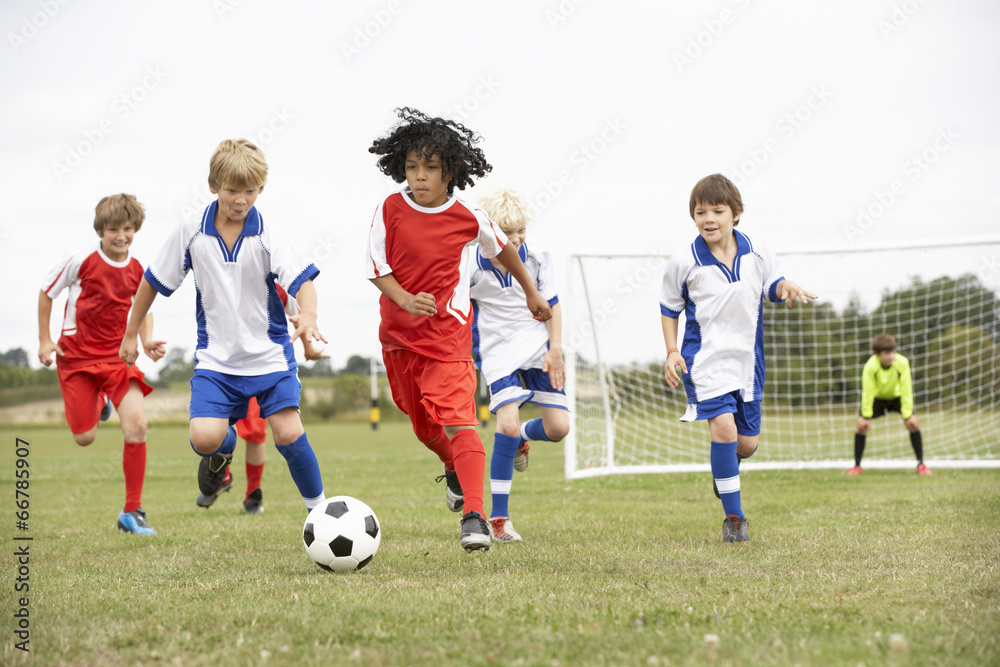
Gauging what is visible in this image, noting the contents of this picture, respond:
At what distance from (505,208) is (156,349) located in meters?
2.21

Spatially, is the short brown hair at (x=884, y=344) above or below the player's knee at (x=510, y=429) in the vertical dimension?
above

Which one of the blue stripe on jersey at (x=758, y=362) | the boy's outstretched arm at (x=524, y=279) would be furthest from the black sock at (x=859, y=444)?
the boy's outstretched arm at (x=524, y=279)

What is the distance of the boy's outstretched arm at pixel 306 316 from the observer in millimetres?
4148

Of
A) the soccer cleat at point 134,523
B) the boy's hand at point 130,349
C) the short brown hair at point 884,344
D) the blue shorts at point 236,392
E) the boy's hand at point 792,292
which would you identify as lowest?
the soccer cleat at point 134,523

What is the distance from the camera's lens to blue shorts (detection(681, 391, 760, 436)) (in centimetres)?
500

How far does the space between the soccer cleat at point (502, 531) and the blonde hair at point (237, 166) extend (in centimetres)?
226

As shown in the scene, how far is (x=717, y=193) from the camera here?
16.5ft

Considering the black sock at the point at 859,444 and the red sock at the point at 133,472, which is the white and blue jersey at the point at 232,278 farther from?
the black sock at the point at 859,444

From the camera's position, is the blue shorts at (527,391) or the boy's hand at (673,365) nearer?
the boy's hand at (673,365)

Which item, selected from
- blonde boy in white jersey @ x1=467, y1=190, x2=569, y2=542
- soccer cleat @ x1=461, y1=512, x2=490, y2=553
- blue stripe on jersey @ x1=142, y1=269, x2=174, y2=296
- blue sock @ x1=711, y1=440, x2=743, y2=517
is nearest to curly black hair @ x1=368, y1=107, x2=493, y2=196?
blonde boy in white jersey @ x1=467, y1=190, x2=569, y2=542

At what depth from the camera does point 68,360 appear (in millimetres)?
6078

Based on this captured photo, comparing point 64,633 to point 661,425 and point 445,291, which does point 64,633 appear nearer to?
point 445,291

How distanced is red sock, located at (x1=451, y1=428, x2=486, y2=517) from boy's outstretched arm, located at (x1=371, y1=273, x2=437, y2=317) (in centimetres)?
64

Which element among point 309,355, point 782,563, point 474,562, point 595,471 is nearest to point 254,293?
point 309,355
